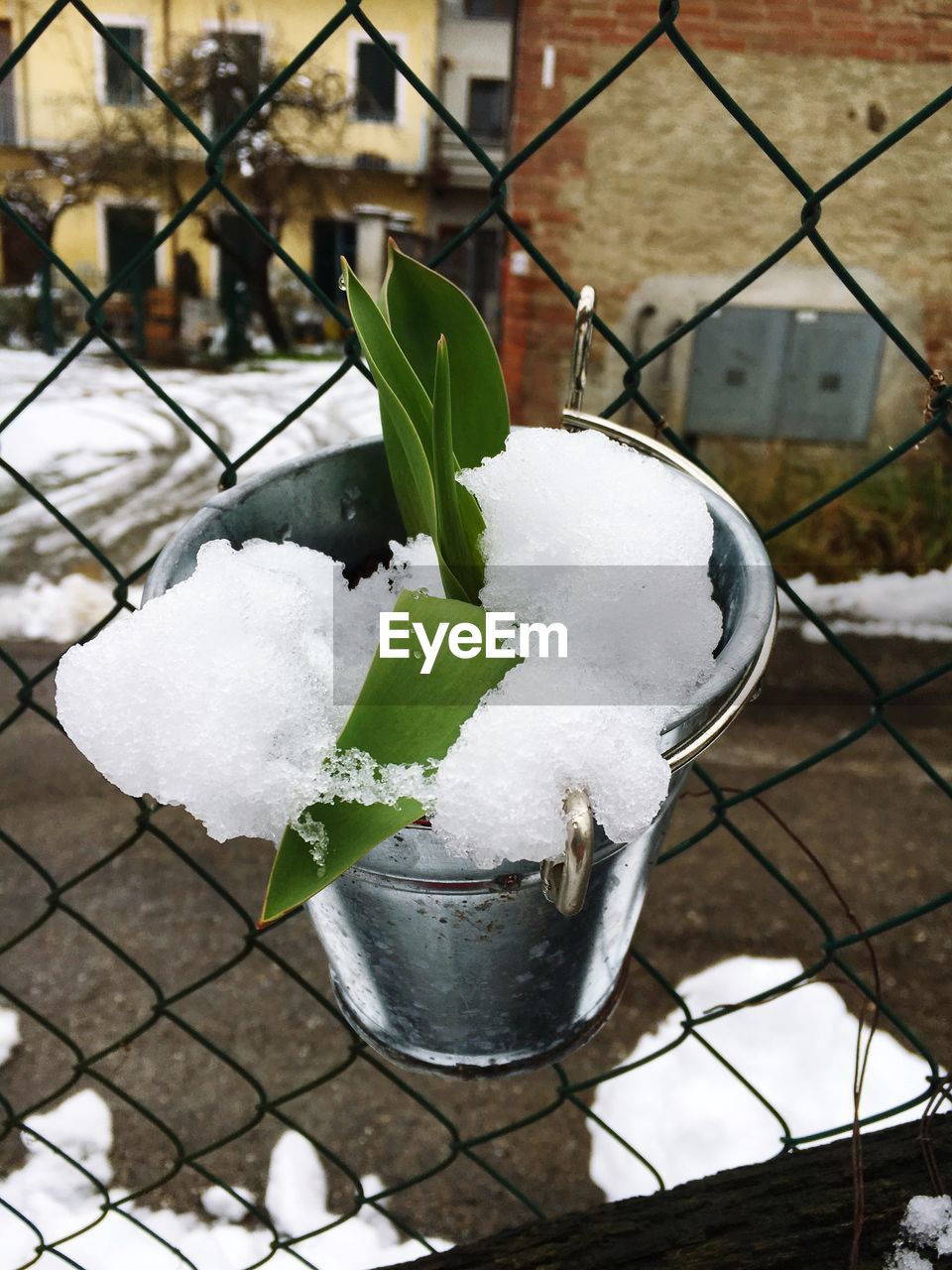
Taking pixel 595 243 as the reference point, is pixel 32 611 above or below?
below

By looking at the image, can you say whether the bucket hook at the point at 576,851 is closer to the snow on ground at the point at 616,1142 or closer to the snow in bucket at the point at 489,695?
the snow in bucket at the point at 489,695

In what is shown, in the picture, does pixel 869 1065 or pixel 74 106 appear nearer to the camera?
pixel 869 1065

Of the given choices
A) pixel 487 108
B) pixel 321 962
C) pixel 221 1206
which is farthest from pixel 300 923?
pixel 487 108

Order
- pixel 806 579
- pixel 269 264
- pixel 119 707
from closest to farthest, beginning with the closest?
pixel 119 707
pixel 806 579
pixel 269 264

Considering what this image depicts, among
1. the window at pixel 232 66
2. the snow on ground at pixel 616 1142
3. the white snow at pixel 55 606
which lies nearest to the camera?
the snow on ground at pixel 616 1142

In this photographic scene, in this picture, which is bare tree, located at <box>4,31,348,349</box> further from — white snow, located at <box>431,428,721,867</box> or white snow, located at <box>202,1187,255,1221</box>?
white snow, located at <box>431,428,721,867</box>

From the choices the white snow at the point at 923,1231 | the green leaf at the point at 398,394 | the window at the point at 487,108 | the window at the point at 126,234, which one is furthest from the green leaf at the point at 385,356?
the window at the point at 487,108

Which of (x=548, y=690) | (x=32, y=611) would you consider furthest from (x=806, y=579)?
(x=548, y=690)

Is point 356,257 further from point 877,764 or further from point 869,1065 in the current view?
point 869,1065
